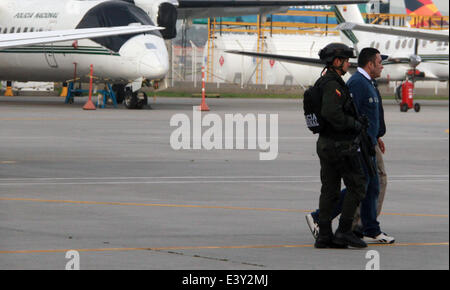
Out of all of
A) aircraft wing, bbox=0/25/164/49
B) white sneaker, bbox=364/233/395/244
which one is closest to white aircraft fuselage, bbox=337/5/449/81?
aircraft wing, bbox=0/25/164/49

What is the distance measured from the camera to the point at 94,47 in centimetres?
3200

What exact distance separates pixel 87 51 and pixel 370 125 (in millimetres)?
24293

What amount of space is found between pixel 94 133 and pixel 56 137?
52.8 inches

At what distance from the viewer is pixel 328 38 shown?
6669 cm

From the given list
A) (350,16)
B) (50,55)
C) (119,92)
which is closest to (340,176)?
(50,55)

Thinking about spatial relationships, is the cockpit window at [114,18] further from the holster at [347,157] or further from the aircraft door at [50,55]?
the holster at [347,157]

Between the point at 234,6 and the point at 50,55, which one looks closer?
the point at 50,55

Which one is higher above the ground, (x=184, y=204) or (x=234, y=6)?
(x=234, y=6)

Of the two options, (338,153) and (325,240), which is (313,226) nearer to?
(325,240)

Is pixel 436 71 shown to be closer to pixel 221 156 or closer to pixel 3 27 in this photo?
pixel 3 27

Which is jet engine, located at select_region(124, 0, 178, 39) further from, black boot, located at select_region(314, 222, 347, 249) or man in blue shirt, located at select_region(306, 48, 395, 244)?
black boot, located at select_region(314, 222, 347, 249)

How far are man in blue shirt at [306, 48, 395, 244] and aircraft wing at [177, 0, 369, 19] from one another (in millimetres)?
27810

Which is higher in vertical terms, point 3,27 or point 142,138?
point 3,27
